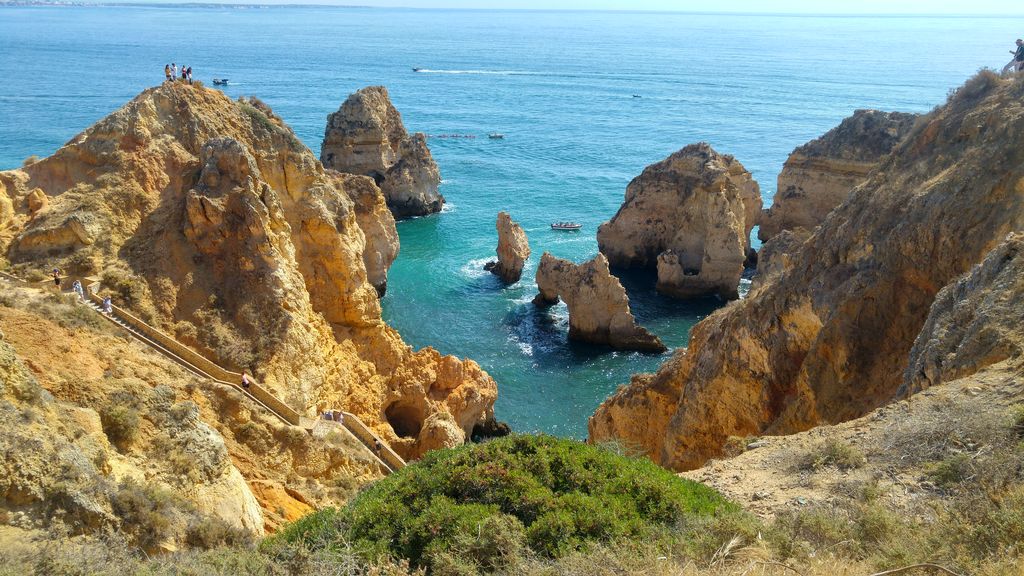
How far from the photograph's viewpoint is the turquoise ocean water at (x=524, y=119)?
43.7 m

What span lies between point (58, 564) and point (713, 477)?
400 inches

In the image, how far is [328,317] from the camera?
85.8 ft

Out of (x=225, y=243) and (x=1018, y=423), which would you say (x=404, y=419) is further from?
(x=1018, y=423)

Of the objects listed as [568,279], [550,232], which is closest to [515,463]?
[568,279]

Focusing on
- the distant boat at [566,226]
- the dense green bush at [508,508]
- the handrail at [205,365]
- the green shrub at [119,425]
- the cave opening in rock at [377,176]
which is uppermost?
the dense green bush at [508,508]

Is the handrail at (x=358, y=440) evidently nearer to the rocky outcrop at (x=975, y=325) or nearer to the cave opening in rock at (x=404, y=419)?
the cave opening in rock at (x=404, y=419)

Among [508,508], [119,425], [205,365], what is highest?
[508,508]

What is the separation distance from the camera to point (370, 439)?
883 inches

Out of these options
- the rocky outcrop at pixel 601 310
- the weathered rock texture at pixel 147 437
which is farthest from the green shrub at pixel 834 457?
the rocky outcrop at pixel 601 310

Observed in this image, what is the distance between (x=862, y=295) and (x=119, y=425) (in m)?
16.7

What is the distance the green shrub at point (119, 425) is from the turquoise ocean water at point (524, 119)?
21.8 meters

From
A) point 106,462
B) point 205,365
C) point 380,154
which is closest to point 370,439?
point 205,365

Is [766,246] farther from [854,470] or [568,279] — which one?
[854,470]

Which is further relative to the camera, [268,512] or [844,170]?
[844,170]
